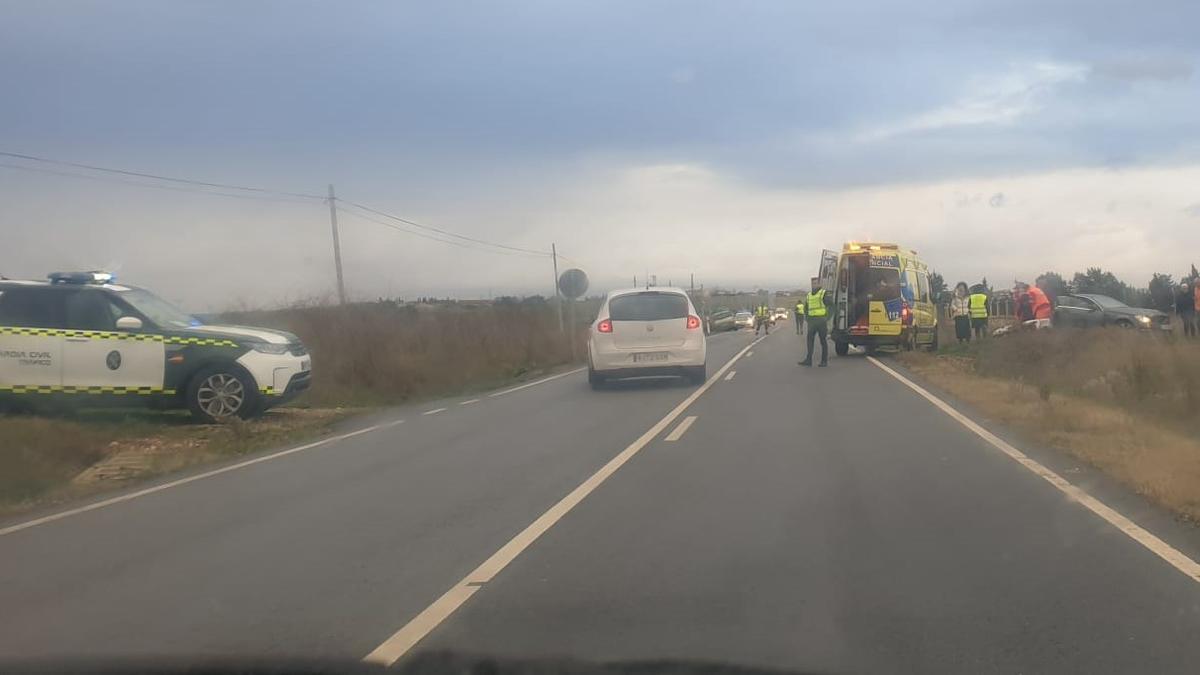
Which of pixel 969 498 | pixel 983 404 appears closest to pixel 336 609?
pixel 969 498

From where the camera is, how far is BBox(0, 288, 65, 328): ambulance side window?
14.0 m

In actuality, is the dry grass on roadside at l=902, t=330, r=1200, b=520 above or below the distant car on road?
below

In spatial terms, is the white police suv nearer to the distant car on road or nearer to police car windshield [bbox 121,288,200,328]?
police car windshield [bbox 121,288,200,328]

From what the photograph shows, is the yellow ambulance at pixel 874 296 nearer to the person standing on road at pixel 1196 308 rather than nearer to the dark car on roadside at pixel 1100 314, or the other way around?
the dark car on roadside at pixel 1100 314

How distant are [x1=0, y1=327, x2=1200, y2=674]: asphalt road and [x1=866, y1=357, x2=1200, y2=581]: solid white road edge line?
102 mm

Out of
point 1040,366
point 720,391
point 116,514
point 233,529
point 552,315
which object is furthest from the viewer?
point 552,315

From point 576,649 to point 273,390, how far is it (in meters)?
10.8

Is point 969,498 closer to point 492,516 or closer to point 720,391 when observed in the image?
point 492,516

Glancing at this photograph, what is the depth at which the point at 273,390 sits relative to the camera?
14.9 meters

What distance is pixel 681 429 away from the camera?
43.5ft

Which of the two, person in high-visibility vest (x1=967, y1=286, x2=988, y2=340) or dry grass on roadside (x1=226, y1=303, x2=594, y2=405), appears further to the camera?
person in high-visibility vest (x1=967, y1=286, x2=988, y2=340)

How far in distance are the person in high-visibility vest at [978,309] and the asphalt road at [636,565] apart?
17.5 m

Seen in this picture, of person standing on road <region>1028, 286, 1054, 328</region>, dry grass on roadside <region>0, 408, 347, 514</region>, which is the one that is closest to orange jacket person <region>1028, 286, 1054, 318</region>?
person standing on road <region>1028, 286, 1054, 328</region>

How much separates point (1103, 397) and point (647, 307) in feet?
24.3
